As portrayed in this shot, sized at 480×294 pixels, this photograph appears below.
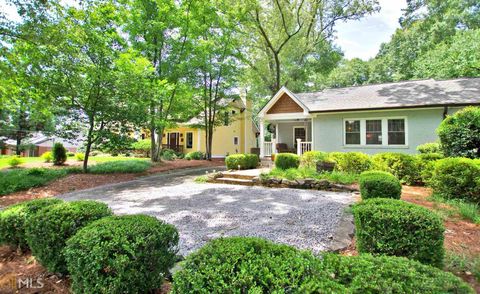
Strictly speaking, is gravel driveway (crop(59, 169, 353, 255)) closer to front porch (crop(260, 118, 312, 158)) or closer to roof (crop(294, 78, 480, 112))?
roof (crop(294, 78, 480, 112))

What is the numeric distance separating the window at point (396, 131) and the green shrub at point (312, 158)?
4.62m

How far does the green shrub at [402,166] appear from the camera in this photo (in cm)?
839

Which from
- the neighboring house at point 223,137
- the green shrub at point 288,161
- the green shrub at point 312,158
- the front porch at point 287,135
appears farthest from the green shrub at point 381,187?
the neighboring house at point 223,137

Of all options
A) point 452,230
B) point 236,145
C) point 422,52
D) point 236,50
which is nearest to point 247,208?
point 452,230

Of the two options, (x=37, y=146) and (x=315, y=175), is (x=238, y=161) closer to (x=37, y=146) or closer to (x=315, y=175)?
(x=315, y=175)

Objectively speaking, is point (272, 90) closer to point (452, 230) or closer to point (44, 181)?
point (44, 181)

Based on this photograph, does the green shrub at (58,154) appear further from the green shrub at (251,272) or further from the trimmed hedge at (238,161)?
the green shrub at (251,272)

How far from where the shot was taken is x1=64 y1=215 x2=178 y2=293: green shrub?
82.1 inches

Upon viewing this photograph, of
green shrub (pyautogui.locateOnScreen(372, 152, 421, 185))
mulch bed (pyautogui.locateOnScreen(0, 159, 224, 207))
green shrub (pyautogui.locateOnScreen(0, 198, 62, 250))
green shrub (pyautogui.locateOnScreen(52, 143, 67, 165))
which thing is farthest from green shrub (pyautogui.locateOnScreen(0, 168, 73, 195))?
green shrub (pyautogui.locateOnScreen(372, 152, 421, 185))

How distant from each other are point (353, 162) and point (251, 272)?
8.93m

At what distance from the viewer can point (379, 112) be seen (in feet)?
41.7

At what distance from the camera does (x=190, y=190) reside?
28.3ft

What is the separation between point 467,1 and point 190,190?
31427mm

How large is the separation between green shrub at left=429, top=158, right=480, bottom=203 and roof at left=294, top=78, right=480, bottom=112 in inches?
268
